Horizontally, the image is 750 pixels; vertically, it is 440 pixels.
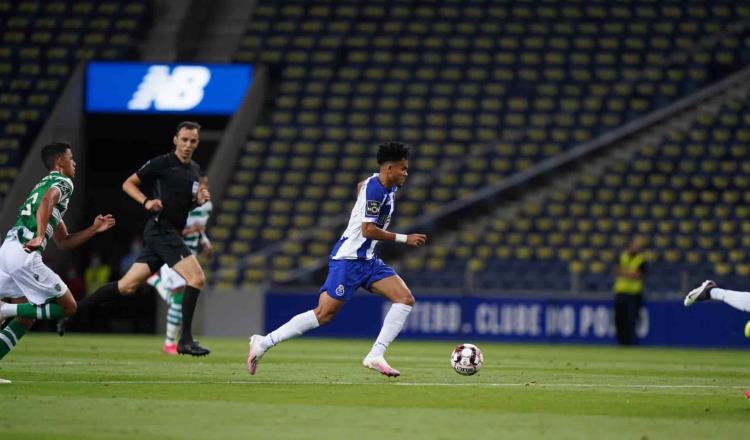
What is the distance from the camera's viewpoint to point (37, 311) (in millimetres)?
10727

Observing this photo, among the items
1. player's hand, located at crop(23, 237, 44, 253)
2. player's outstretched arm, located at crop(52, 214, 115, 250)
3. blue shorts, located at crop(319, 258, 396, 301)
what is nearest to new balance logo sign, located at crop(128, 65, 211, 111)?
player's outstretched arm, located at crop(52, 214, 115, 250)

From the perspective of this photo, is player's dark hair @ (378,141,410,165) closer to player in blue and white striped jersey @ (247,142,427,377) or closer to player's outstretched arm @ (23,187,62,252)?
player in blue and white striped jersey @ (247,142,427,377)

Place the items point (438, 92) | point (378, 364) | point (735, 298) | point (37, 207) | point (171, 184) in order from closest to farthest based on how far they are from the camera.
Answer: point (37, 207)
point (735, 298)
point (378, 364)
point (171, 184)
point (438, 92)

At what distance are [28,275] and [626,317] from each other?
14.3m

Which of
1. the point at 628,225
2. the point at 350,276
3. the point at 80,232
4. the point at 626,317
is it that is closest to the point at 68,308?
the point at 80,232

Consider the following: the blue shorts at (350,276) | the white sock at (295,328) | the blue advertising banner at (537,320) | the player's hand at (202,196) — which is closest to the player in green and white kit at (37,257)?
the white sock at (295,328)

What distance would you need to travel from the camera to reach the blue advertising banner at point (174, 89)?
96.9 feet

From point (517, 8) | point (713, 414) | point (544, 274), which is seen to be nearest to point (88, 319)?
point (544, 274)

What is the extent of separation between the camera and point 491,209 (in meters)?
27.6

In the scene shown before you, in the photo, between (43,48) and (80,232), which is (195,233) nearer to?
(80,232)

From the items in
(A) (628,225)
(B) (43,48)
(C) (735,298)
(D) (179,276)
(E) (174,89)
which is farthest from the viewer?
(B) (43,48)

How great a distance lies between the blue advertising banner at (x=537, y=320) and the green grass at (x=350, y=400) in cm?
894

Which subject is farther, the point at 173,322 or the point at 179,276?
the point at 179,276

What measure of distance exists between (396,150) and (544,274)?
1409 centimetres
